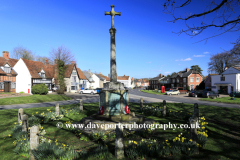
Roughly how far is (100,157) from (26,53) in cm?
6050

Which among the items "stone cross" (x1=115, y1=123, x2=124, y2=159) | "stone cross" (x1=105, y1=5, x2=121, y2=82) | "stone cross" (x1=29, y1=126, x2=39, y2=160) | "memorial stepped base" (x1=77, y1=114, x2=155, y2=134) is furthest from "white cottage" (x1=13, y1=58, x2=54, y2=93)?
"stone cross" (x1=115, y1=123, x2=124, y2=159)

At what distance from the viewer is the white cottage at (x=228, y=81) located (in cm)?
3581

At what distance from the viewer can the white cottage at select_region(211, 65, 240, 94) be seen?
35.8 m

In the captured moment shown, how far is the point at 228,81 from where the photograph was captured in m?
38.2

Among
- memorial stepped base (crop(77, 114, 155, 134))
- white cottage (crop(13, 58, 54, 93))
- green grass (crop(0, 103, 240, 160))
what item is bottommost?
green grass (crop(0, 103, 240, 160))

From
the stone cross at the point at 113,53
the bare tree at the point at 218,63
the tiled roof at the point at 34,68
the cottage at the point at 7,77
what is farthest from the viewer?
the bare tree at the point at 218,63

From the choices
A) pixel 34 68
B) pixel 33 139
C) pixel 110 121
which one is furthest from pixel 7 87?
pixel 33 139

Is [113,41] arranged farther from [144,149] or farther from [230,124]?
[230,124]

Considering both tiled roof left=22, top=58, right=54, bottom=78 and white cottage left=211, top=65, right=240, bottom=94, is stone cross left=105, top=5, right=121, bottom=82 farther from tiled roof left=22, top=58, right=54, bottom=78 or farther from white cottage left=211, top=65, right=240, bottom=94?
white cottage left=211, top=65, right=240, bottom=94

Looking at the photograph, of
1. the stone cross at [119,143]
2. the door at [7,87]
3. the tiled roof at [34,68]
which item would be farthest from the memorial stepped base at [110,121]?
the tiled roof at [34,68]

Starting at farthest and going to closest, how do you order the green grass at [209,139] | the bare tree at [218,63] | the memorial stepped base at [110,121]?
the bare tree at [218,63]
the memorial stepped base at [110,121]
the green grass at [209,139]

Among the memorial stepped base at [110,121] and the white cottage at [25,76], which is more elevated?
the white cottage at [25,76]

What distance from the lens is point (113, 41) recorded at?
9.38 metres

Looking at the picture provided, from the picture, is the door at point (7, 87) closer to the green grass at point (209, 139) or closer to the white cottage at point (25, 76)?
the white cottage at point (25, 76)
